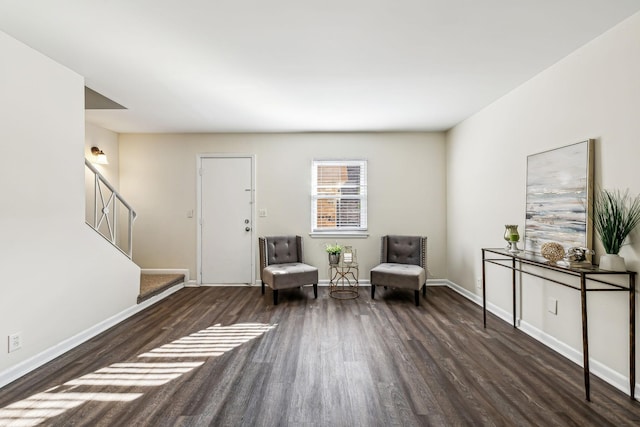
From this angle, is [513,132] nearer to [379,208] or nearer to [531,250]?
[531,250]

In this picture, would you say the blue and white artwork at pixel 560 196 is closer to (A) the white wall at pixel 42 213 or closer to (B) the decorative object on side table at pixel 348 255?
(B) the decorative object on side table at pixel 348 255

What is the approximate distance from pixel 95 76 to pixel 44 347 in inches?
96.2

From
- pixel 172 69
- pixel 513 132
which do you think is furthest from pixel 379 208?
pixel 172 69

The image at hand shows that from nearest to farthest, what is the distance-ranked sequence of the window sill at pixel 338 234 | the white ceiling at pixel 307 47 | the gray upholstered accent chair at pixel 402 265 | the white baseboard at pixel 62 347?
the white ceiling at pixel 307 47, the white baseboard at pixel 62 347, the gray upholstered accent chair at pixel 402 265, the window sill at pixel 338 234

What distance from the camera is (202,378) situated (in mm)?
2262

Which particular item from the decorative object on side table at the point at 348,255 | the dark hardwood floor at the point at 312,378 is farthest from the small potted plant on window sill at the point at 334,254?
the dark hardwood floor at the point at 312,378

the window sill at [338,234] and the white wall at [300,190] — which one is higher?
the white wall at [300,190]

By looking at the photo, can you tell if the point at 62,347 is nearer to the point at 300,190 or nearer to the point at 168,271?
the point at 168,271

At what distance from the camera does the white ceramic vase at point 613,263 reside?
2061 millimetres

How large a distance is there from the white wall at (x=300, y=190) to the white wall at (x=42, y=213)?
1945 millimetres

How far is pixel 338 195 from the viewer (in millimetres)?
5066

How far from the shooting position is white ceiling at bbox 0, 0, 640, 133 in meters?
1.97

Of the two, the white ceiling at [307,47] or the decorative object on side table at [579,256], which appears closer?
the white ceiling at [307,47]

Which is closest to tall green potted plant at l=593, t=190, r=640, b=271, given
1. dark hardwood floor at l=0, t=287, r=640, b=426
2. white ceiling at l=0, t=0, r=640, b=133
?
dark hardwood floor at l=0, t=287, r=640, b=426
